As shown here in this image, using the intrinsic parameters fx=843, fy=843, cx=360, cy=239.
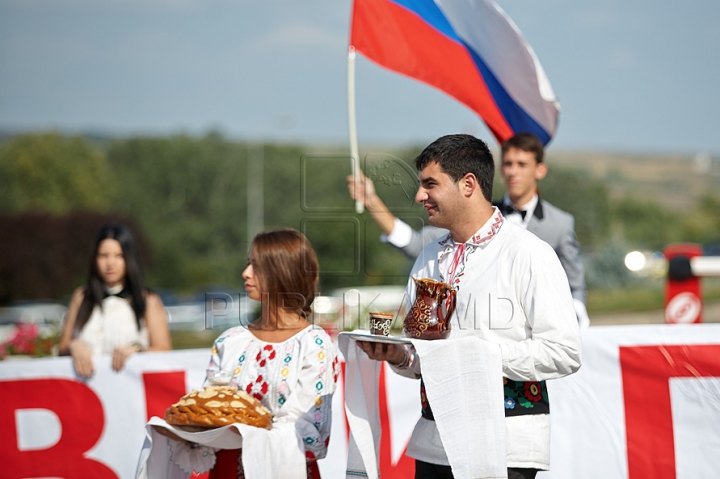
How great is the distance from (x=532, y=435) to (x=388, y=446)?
2379 mm

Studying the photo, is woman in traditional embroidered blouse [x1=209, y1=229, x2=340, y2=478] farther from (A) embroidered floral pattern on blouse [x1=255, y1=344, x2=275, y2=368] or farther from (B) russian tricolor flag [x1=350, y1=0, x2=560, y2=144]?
(B) russian tricolor flag [x1=350, y1=0, x2=560, y2=144]

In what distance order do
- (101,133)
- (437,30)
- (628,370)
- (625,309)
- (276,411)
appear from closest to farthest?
1. (276,411)
2. (628,370)
3. (437,30)
4. (625,309)
5. (101,133)

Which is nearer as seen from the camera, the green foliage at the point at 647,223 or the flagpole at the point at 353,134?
the flagpole at the point at 353,134

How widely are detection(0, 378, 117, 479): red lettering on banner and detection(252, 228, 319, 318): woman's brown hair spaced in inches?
97.6

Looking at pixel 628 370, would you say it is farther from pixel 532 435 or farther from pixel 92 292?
pixel 92 292

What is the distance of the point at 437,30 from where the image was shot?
583cm

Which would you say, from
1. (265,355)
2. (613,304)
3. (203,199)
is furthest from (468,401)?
(203,199)

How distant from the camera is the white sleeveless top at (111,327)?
18.3ft

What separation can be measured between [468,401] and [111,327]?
324 centimetres

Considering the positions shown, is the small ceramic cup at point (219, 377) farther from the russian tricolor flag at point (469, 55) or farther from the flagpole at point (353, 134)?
the russian tricolor flag at point (469, 55)

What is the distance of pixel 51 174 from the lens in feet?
231

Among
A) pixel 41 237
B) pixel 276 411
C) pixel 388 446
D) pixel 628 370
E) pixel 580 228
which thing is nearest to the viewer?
pixel 276 411

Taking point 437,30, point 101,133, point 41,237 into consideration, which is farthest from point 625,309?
point 101,133

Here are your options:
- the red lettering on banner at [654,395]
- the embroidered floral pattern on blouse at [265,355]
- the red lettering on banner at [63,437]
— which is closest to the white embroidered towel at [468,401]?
the embroidered floral pattern on blouse at [265,355]
